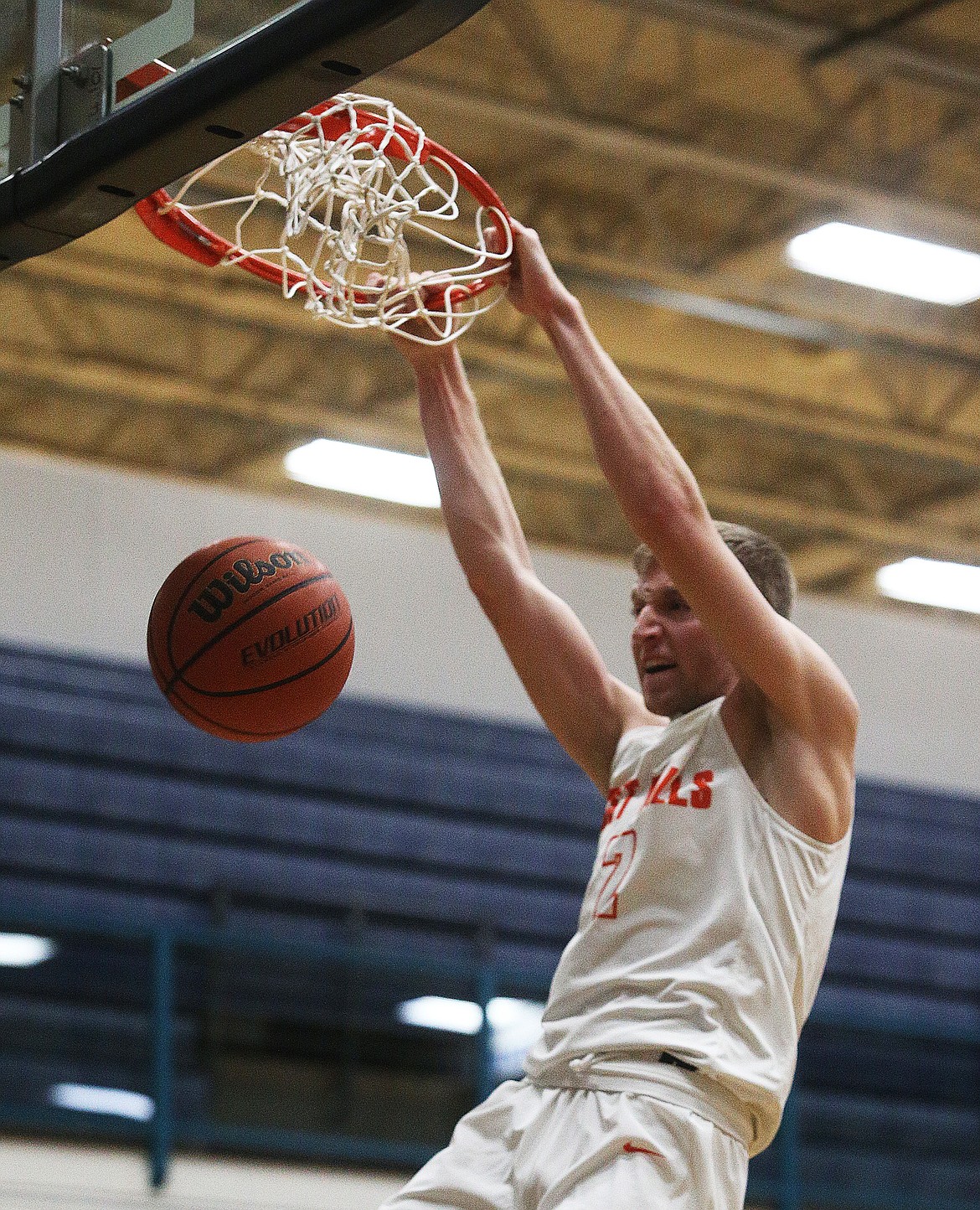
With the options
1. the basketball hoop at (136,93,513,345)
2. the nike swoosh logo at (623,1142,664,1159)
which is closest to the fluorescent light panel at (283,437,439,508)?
the basketball hoop at (136,93,513,345)

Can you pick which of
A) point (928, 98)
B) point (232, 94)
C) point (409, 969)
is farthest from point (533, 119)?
point (232, 94)

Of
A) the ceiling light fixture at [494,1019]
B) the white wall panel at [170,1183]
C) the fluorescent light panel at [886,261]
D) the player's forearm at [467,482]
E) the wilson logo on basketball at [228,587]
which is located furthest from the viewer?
the fluorescent light panel at [886,261]

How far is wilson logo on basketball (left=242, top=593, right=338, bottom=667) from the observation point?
3.70 metres

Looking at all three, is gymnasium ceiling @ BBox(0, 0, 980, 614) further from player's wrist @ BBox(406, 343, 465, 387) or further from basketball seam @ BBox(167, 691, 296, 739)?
basketball seam @ BBox(167, 691, 296, 739)

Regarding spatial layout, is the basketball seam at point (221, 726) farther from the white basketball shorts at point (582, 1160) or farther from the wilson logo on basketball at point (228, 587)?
the white basketball shorts at point (582, 1160)

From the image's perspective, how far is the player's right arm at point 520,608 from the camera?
3764mm

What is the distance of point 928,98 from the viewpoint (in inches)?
385

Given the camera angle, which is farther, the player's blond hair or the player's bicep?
the player's bicep

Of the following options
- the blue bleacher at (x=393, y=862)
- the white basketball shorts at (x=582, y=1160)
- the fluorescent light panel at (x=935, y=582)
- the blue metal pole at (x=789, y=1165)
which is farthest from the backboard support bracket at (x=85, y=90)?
the fluorescent light panel at (x=935, y=582)

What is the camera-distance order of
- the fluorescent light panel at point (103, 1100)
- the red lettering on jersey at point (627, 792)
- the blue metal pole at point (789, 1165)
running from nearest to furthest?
1. the red lettering on jersey at point (627, 792)
2. the fluorescent light panel at point (103, 1100)
3. the blue metal pole at point (789, 1165)

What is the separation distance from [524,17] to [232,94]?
6.67 m

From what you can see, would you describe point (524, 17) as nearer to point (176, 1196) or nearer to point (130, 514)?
point (130, 514)

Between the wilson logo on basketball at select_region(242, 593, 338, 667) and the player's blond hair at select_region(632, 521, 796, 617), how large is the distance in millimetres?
658

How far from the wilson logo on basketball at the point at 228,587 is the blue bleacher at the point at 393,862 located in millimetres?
5015
